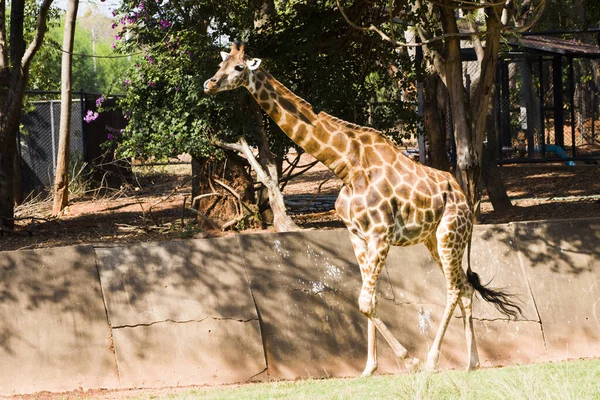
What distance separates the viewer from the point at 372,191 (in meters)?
6.72

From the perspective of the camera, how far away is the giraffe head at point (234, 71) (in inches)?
260

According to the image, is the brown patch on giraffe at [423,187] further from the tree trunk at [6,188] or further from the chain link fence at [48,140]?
the chain link fence at [48,140]

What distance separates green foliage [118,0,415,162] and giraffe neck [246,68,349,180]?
3873mm

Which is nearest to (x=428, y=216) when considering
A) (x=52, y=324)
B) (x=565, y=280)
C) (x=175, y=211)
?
(x=565, y=280)

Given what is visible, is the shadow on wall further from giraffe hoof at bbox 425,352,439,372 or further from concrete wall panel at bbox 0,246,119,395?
concrete wall panel at bbox 0,246,119,395

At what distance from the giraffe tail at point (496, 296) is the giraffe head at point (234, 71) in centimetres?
235

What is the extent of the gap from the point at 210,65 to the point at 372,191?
180 inches

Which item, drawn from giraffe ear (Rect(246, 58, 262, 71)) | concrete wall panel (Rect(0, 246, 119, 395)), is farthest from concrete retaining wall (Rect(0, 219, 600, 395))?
giraffe ear (Rect(246, 58, 262, 71))

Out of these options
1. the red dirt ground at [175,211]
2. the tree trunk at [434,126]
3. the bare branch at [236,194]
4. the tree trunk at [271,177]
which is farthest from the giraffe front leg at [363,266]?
the tree trunk at [434,126]

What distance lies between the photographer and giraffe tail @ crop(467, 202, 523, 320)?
752 cm

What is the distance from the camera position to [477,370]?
7070 mm

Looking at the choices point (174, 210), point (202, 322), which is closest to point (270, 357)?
point (202, 322)

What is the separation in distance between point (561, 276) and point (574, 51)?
12.0 meters

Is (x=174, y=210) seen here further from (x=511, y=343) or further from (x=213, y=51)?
(x=511, y=343)
